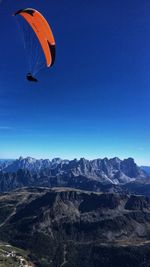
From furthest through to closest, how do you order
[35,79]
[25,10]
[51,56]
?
[51,56]
[35,79]
[25,10]

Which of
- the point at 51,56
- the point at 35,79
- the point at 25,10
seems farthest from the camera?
the point at 51,56

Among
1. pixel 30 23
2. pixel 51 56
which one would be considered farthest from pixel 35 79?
pixel 30 23

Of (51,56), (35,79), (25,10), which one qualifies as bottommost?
(35,79)

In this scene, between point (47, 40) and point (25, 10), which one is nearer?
point (25, 10)

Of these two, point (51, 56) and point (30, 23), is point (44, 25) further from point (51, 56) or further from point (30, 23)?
point (51, 56)

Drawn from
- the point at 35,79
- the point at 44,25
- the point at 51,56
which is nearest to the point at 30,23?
the point at 44,25

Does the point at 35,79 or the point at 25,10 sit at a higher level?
the point at 25,10
